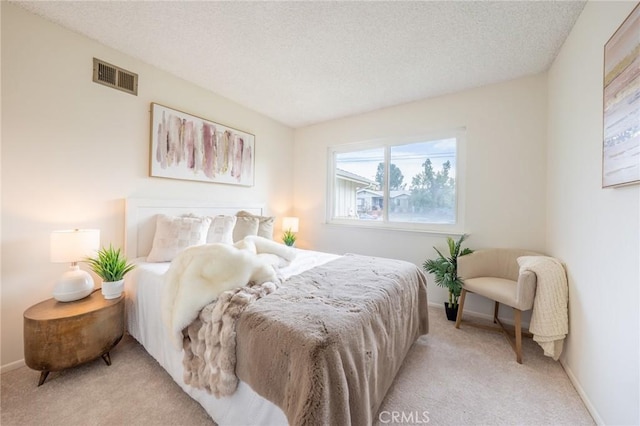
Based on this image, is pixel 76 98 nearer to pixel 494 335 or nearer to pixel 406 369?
pixel 406 369

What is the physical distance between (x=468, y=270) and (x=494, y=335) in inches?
24.9

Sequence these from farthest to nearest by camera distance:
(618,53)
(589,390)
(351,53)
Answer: (351,53)
(589,390)
(618,53)

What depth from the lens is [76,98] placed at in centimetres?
193

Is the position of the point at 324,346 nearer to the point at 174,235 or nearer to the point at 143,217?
the point at 174,235

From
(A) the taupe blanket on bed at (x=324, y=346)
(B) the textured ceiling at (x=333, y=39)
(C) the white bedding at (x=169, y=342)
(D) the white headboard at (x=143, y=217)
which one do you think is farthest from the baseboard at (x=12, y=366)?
(B) the textured ceiling at (x=333, y=39)

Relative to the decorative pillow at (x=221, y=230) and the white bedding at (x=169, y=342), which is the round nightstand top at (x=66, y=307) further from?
the decorative pillow at (x=221, y=230)

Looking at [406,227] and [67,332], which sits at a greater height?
[406,227]

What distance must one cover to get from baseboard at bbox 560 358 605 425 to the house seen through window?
1.54 metres

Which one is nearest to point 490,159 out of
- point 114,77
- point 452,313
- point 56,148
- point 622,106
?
point 622,106

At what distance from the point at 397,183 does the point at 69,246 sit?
3348 mm

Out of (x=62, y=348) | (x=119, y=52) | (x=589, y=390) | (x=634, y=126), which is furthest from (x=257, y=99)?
(x=589, y=390)

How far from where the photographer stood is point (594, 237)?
4.78 feet

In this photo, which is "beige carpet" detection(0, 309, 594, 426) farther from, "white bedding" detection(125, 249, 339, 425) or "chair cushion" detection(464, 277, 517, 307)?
"chair cushion" detection(464, 277, 517, 307)

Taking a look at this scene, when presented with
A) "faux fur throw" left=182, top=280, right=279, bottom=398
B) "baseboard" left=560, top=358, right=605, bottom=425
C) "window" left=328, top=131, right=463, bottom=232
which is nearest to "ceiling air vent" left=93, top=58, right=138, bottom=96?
"faux fur throw" left=182, top=280, right=279, bottom=398
